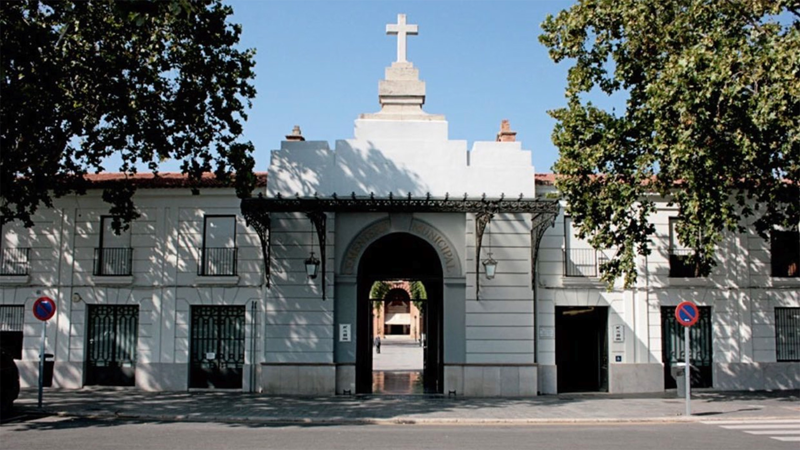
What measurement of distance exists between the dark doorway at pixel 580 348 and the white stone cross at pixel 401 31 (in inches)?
342

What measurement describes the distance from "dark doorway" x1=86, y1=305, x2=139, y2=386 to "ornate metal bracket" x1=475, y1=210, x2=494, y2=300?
994cm

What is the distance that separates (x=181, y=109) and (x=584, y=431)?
12.0 meters

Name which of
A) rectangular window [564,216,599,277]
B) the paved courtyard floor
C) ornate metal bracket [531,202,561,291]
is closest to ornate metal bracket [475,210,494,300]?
ornate metal bracket [531,202,561,291]

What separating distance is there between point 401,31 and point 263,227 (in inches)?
267

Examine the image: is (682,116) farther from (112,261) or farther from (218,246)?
(112,261)

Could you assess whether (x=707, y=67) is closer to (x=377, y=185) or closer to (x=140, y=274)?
(x=377, y=185)

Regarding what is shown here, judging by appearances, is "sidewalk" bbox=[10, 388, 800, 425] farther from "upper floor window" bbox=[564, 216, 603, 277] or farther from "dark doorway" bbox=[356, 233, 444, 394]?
"upper floor window" bbox=[564, 216, 603, 277]

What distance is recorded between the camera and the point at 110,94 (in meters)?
18.1

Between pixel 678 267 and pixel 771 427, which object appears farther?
pixel 678 267

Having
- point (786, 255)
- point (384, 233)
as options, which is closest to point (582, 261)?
point (384, 233)

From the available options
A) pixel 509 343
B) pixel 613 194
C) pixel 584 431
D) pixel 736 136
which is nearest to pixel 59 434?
pixel 584 431

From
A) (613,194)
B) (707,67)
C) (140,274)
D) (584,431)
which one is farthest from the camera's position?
(140,274)

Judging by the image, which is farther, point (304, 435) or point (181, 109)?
point (181, 109)

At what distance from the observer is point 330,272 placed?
21.5 meters
